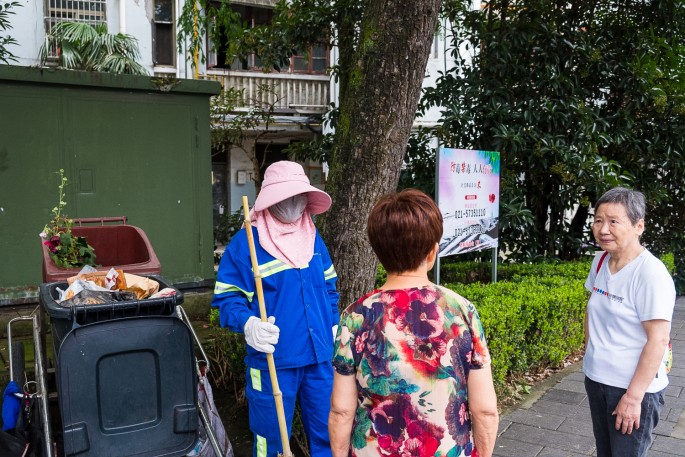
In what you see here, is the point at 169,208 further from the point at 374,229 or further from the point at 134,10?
the point at 134,10

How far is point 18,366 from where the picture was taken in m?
3.69

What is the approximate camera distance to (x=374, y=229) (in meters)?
2.19

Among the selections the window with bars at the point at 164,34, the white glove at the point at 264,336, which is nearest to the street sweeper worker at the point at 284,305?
the white glove at the point at 264,336

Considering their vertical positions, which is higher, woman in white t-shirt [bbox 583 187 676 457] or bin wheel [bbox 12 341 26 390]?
woman in white t-shirt [bbox 583 187 676 457]

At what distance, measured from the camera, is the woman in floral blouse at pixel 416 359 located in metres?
2.12

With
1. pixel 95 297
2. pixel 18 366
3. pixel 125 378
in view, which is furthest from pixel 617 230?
pixel 18 366

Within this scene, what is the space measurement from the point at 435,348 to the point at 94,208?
5588mm

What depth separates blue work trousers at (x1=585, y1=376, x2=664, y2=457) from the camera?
284cm

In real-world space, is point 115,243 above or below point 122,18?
below

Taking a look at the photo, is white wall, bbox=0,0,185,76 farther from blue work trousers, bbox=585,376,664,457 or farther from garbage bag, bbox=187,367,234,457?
blue work trousers, bbox=585,376,664,457

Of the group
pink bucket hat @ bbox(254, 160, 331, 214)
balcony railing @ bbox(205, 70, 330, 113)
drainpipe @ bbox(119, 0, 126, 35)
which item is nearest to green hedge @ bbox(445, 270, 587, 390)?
pink bucket hat @ bbox(254, 160, 331, 214)

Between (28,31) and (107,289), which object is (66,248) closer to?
(107,289)

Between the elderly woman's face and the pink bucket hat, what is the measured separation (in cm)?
138

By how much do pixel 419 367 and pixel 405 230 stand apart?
0.45 metres
